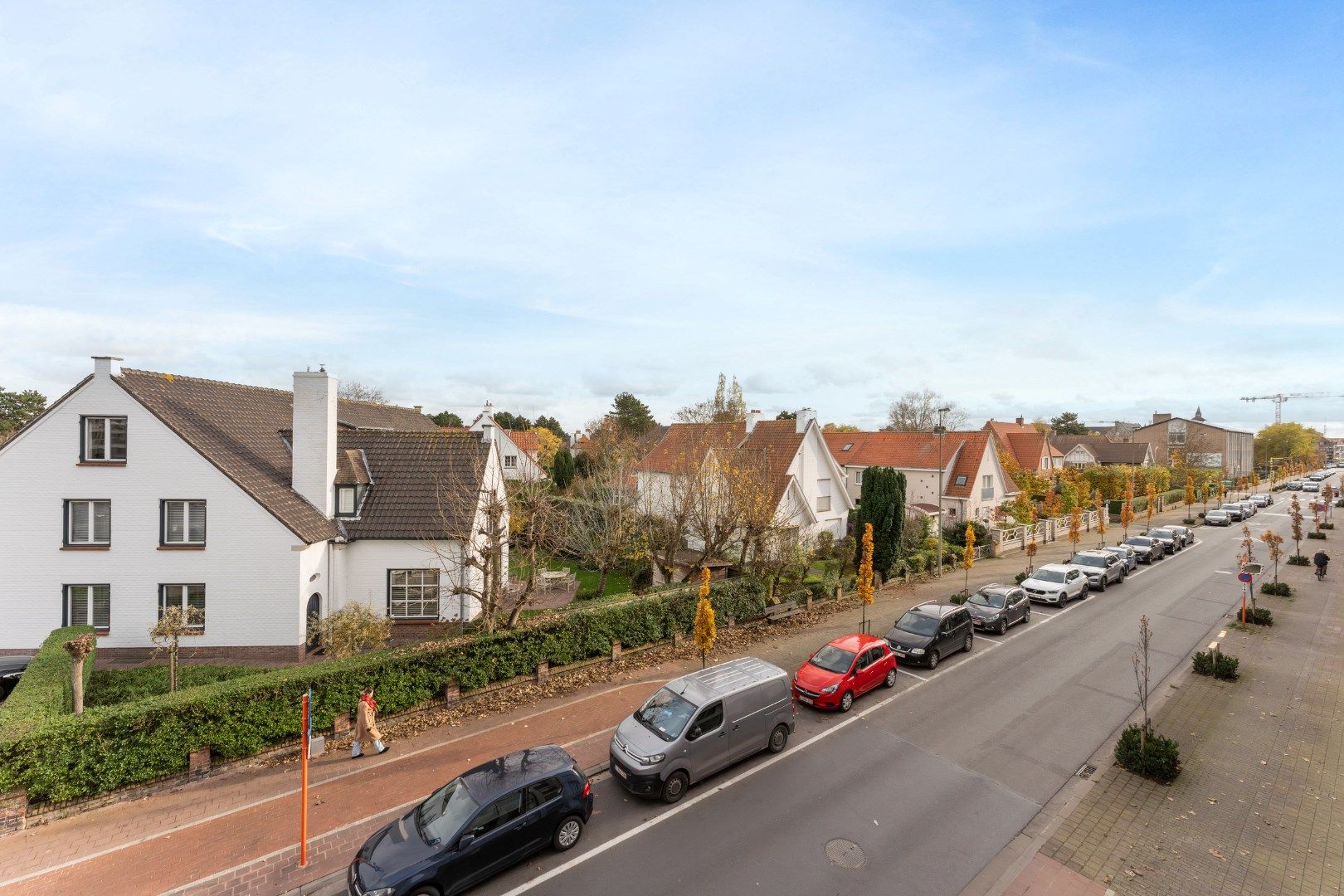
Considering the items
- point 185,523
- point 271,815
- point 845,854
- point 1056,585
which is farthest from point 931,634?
point 185,523

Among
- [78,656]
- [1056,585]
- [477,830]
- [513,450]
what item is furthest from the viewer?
[513,450]

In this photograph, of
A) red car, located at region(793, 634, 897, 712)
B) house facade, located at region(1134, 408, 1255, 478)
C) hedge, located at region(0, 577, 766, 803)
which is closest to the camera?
hedge, located at region(0, 577, 766, 803)

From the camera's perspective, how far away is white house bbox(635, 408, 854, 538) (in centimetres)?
3080

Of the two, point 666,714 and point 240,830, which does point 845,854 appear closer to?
point 666,714

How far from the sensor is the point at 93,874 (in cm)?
948

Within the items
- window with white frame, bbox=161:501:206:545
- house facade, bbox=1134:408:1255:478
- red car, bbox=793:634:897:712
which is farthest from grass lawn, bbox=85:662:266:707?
house facade, bbox=1134:408:1255:478

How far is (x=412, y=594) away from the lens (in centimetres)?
2092

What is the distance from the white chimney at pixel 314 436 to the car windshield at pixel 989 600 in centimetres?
2380

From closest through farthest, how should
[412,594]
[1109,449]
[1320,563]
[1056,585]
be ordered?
[412,594]
[1056,585]
[1320,563]
[1109,449]

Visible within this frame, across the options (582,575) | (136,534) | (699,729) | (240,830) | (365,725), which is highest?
(136,534)

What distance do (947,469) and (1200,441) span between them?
83.4 m

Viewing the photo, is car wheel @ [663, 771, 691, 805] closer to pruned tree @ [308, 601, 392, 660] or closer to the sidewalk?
the sidewalk

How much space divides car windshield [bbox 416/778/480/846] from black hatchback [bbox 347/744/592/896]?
0.05 feet

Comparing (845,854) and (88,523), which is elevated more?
(88,523)
